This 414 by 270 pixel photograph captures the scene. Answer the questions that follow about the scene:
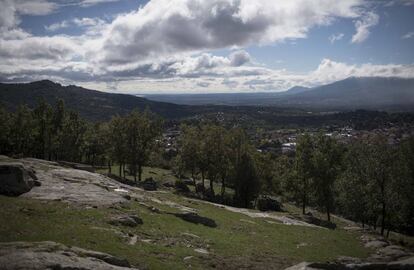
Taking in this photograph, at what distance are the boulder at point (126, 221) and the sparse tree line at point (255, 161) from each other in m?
44.3

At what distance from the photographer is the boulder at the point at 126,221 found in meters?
30.0

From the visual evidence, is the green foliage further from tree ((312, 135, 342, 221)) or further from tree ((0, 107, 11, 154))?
tree ((0, 107, 11, 154))

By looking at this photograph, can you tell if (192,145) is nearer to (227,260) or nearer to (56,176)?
(56,176)

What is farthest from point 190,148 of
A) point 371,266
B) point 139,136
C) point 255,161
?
point 371,266

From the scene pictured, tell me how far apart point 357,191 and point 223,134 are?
97.4 ft

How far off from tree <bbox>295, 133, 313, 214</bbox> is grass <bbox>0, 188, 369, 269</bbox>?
88.3 ft

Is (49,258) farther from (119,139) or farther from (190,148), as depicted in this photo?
(119,139)

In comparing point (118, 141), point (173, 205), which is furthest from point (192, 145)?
point (173, 205)

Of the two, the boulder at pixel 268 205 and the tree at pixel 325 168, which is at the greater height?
the tree at pixel 325 168

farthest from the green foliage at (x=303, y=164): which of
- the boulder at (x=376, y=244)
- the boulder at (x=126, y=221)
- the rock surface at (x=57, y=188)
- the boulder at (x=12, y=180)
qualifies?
the boulder at (x=12, y=180)

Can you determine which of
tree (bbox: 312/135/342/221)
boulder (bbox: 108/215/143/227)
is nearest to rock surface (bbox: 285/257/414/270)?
boulder (bbox: 108/215/143/227)

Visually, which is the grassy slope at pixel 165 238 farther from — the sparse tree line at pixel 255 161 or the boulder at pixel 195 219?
the sparse tree line at pixel 255 161

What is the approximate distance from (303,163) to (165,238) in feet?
156

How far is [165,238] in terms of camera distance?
2980cm
